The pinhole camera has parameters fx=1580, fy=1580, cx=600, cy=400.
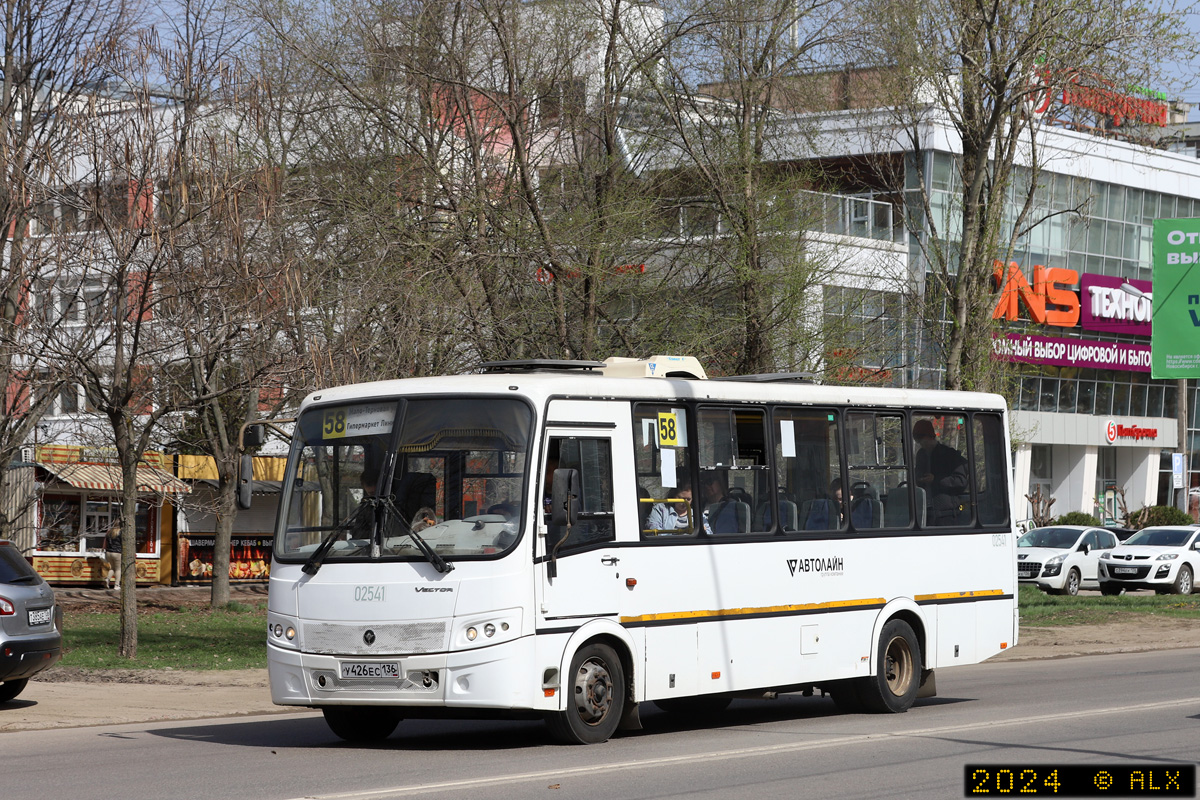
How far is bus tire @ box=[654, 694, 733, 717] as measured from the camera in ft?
48.2

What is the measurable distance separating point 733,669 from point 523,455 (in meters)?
2.81

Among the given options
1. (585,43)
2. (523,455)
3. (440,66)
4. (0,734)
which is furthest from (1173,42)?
(0,734)

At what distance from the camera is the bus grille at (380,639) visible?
11.5 metres

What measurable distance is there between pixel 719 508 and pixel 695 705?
2.86m

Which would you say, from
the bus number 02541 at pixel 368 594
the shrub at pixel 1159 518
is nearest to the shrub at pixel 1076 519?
the shrub at pixel 1159 518

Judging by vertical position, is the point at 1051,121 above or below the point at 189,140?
above

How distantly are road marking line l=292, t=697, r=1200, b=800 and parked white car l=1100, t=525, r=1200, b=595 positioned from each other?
75.6ft

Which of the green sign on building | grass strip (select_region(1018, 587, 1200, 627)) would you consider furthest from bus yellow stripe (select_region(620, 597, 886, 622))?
→ the green sign on building

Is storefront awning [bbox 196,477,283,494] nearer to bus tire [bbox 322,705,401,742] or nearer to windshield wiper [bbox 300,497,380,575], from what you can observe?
bus tire [bbox 322,705,401,742]

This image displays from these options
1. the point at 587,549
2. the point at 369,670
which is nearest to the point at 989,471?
the point at 587,549

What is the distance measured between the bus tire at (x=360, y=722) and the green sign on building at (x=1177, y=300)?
992 inches

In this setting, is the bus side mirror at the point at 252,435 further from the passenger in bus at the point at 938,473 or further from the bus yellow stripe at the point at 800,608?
the passenger in bus at the point at 938,473

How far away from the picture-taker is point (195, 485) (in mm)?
42625

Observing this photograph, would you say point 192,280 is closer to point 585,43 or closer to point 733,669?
point 585,43
